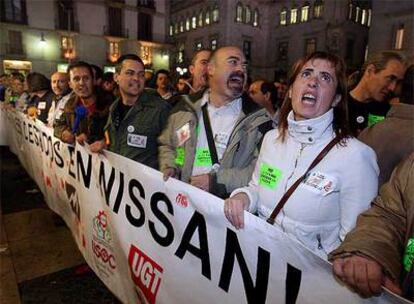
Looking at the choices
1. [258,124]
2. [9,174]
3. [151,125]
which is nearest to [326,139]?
[258,124]

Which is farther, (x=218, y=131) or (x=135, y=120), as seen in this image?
(x=135, y=120)

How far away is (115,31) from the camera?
33594 mm

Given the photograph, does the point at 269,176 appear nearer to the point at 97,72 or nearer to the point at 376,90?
the point at 376,90

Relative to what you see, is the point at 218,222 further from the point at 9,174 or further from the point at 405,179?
the point at 9,174

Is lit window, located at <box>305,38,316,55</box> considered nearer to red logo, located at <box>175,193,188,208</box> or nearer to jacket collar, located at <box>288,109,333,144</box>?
jacket collar, located at <box>288,109,333,144</box>

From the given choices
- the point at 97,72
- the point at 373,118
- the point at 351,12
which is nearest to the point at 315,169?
the point at 373,118

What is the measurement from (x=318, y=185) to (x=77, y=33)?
1343 inches

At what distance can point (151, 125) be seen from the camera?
2914mm

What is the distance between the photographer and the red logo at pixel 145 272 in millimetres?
2049

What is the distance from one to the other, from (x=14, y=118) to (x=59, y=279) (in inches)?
193

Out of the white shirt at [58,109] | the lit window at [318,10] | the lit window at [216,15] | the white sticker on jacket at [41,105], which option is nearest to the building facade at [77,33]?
the lit window at [318,10]

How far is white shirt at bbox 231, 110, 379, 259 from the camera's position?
147 centimetres

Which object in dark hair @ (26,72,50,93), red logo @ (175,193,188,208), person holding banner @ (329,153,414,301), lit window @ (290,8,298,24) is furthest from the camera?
lit window @ (290,8,298,24)

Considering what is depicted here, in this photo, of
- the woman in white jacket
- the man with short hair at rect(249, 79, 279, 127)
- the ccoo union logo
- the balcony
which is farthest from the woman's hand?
the balcony
